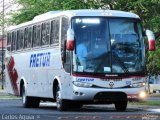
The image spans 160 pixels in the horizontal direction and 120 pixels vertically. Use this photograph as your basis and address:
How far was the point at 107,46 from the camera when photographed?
23.6m

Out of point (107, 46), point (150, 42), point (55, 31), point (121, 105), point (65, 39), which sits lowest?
point (121, 105)

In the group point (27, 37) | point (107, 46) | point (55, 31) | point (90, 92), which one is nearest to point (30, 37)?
point (27, 37)

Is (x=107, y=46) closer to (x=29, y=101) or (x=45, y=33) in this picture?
(x=45, y=33)

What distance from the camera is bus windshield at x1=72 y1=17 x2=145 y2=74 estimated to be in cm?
2323

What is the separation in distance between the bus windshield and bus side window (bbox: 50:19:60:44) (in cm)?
146

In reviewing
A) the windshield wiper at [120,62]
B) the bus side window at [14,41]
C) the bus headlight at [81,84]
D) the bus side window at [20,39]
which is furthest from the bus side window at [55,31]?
the bus side window at [14,41]

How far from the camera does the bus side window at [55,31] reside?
25.0 metres

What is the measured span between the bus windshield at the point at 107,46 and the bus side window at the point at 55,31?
4.80 ft

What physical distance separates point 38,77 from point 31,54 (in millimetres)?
1288

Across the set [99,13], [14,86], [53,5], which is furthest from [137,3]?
[99,13]

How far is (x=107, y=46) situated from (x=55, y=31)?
8.31 ft

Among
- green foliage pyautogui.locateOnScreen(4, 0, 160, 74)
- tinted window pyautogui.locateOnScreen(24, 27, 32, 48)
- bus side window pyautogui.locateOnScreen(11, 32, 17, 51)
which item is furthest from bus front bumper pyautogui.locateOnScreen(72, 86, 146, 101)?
green foliage pyautogui.locateOnScreen(4, 0, 160, 74)

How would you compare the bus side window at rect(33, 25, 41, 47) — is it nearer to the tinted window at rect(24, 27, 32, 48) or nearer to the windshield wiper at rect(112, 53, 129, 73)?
the tinted window at rect(24, 27, 32, 48)

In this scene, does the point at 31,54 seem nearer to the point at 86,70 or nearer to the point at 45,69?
the point at 45,69
